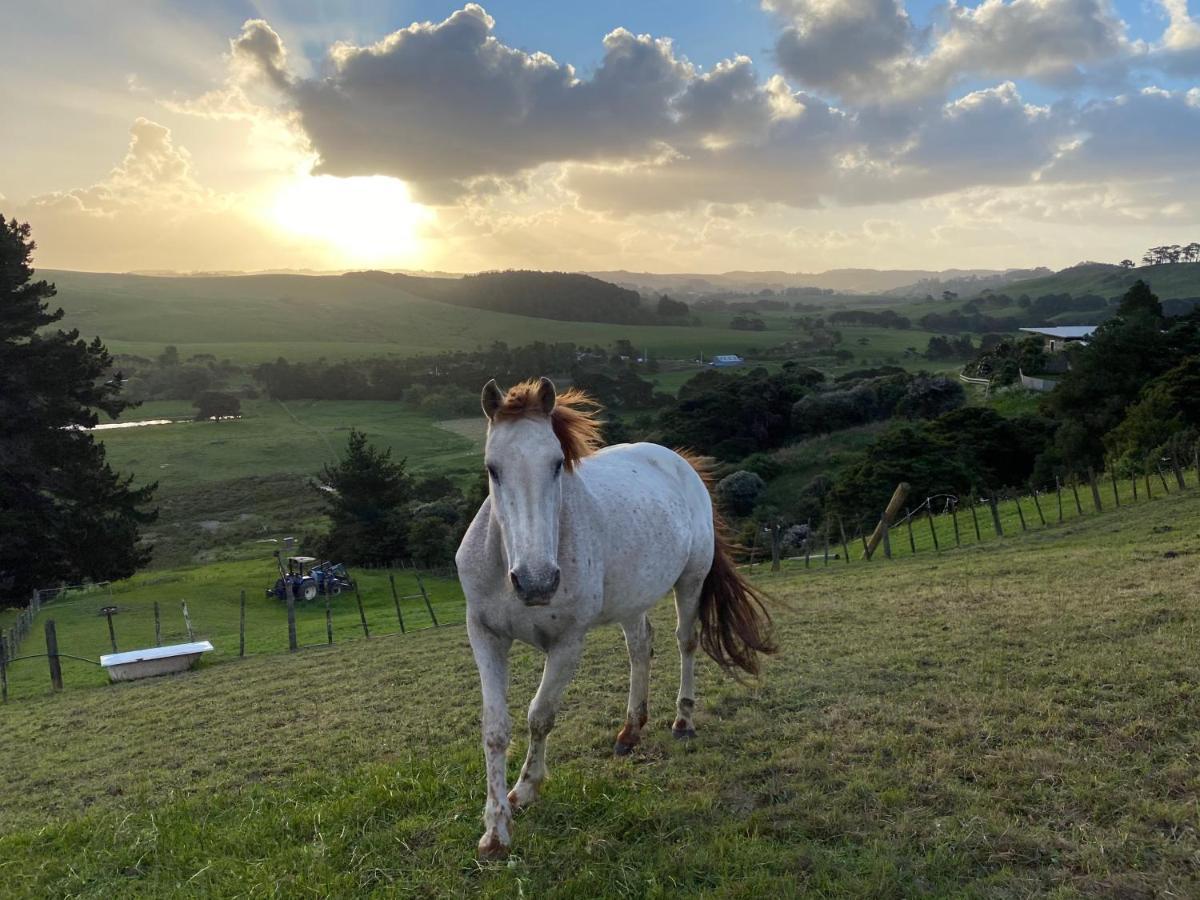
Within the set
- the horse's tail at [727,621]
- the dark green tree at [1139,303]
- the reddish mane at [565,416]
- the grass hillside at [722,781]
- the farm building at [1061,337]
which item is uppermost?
the dark green tree at [1139,303]

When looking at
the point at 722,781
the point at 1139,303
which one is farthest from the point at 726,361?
the point at 722,781

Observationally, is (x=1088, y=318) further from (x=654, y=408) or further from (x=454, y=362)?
(x=454, y=362)

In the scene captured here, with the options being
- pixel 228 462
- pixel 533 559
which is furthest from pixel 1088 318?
pixel 533 559

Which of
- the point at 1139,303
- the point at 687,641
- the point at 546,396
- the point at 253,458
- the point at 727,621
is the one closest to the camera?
the point at 546,396

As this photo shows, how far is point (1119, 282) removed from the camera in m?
141

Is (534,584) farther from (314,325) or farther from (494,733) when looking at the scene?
(314,325)

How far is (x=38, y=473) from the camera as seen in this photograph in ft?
76.0

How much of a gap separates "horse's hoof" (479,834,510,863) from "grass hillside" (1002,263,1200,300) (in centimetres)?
14242

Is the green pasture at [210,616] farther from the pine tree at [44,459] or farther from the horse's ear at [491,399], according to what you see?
the horse's ear at [491,399]

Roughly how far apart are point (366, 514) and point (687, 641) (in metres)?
32.4

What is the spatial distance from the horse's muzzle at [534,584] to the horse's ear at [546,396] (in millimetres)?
884

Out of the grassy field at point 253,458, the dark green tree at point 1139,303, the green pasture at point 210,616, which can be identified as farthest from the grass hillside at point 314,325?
the green pasture at point 210,616

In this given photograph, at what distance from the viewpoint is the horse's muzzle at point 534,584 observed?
11.2 ft

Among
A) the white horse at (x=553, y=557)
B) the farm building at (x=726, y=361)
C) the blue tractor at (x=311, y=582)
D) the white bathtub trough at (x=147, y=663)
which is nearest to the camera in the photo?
the white horse at (x=553, y=557)
